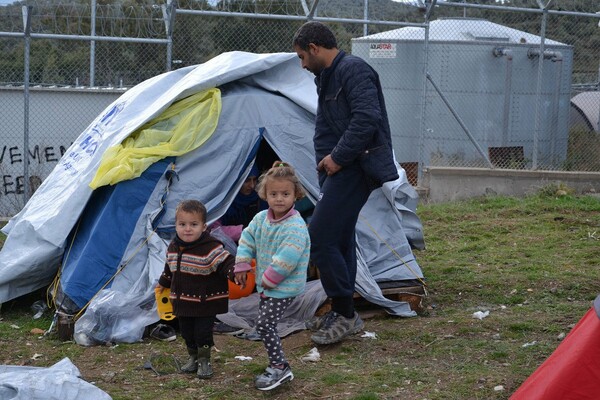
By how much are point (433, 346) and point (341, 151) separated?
4.51 feet

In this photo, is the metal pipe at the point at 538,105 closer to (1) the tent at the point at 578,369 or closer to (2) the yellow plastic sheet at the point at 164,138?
(2) the yellow plastic sheet at the point at 164,138

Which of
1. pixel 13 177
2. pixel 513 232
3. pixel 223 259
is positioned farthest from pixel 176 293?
pixel 13 177

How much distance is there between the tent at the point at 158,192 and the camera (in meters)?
6.10

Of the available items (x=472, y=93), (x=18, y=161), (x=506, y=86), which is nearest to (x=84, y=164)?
(x=18, y=161)

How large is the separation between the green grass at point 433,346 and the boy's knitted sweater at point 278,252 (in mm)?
573

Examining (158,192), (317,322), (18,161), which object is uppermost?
(158,192)

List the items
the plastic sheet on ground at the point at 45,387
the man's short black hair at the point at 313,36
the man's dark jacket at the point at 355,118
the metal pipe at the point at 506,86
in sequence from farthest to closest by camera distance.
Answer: the metal pipe at the point at 506,86 < the man's short black hair at the point at 313,36 < the man's dark jacket at the point at 355,118 < the plastic sheet on ground at the point at 45,387

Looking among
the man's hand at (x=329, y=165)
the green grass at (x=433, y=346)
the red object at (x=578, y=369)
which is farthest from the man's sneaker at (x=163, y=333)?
the red object at (x=578, y=369)

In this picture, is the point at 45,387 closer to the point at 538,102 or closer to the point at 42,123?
the point at 42,123

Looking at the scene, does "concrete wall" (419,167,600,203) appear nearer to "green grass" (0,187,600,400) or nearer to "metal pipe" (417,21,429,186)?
"metal pipe" (417,21,429,186)

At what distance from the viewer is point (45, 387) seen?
4.30 metres

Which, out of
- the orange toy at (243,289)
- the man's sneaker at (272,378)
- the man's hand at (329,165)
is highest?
the man's hand at (329,165)

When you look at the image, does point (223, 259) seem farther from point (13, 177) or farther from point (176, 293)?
point (13, 177)

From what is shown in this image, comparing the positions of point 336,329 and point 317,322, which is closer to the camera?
point 336,329
